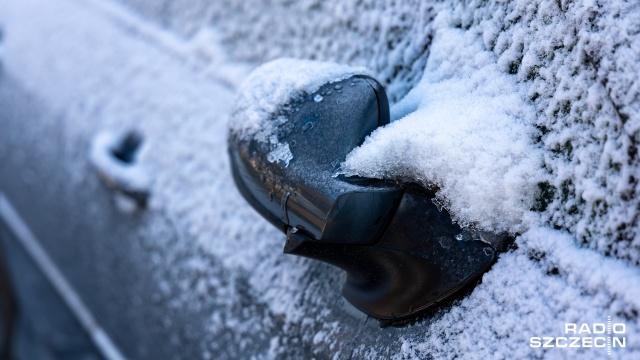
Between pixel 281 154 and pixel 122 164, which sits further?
pixel 122 164

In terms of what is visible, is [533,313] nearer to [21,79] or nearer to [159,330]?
[159,330]

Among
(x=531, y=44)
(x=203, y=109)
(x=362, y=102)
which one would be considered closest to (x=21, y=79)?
(x=203, y=109)

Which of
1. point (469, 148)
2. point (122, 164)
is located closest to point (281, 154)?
point (469, 148)

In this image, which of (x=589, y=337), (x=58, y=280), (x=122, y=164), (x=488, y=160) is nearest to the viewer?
(x=589, y=337)

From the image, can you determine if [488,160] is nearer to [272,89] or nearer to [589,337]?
[589,337]

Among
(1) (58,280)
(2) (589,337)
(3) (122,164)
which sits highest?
(2) (589,337)

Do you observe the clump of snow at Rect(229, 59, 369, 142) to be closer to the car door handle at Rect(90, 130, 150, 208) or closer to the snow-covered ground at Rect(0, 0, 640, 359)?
the snow-covered ground at Rect(0, 0, 640, 359)

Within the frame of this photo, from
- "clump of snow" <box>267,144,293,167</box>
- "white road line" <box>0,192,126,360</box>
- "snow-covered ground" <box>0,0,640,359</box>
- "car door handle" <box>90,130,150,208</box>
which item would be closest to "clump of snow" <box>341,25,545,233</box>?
"snow-covered ground" <box>0,0,640,359</box>

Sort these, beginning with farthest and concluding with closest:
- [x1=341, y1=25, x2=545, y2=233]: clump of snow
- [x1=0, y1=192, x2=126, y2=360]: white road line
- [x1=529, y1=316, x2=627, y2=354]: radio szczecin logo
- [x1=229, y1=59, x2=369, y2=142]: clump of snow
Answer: [x1=0, y1=192, x2=126, y2=360]: white road line
[x1=229, y1=59, x2=369, y2=142]: clump of snow
[x1=341, y1=25, x2=545, y2=233]: clump of snow
[x1=529, y1=316, x2=627, y2=354]: radio szczecin logo
